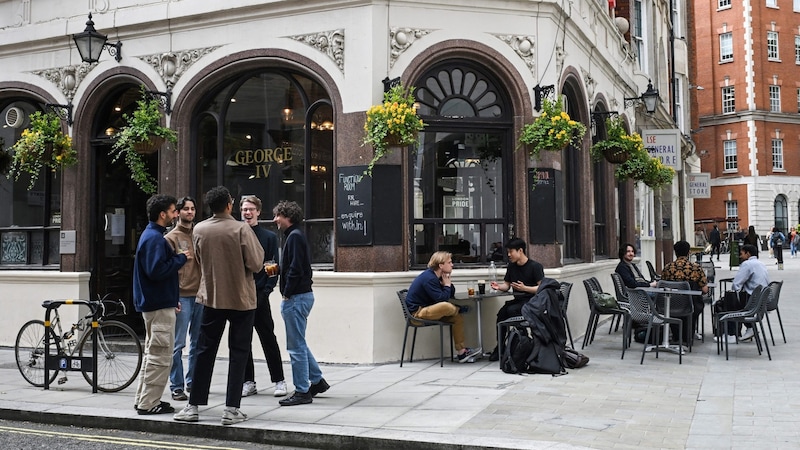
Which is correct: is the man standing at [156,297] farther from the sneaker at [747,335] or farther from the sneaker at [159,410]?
the sneaker at [747,335]

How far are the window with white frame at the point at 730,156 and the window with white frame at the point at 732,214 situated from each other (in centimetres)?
229

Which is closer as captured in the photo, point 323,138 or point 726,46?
point 323,138

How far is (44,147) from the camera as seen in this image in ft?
38.1

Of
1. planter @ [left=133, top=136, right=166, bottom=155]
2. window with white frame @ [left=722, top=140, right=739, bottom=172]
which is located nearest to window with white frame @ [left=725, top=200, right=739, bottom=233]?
window with white frame @ [left=722, top=140, right=739, bottom=172]

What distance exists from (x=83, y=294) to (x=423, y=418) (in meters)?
7.25

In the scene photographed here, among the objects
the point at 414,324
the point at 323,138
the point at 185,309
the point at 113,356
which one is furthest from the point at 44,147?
the point at 414,324

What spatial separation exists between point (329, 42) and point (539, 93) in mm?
2944

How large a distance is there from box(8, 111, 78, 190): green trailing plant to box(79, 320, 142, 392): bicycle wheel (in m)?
4.30

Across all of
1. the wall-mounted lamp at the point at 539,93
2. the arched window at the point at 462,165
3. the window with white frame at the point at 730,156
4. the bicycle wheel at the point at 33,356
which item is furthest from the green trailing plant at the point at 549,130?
the window with white frame at the point at 730,156

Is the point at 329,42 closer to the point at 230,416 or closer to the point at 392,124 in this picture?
the point at 392,124

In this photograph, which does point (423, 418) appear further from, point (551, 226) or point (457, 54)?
point (457, 54)

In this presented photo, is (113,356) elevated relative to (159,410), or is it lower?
elevated

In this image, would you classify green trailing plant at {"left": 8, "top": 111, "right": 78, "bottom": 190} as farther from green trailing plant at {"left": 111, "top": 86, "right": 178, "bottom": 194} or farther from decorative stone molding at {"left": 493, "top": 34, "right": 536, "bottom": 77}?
decorative stone molding at {"left": 493, "top": 34, "right": 536, "bottom": 77}

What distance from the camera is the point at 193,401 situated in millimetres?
6555
